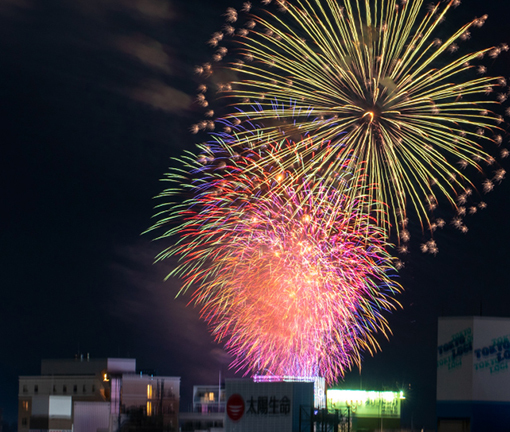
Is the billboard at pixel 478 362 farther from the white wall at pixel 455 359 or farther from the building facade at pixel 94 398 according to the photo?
the building facade at pixel 94 398

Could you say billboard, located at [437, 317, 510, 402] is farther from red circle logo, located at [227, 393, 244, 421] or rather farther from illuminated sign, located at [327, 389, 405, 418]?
illuminated sign, located at [327, 389, 405, 418]

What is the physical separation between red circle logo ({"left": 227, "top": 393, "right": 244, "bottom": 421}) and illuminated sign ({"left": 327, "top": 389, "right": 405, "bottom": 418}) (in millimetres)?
70575

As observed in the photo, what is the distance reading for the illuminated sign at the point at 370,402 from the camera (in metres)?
136

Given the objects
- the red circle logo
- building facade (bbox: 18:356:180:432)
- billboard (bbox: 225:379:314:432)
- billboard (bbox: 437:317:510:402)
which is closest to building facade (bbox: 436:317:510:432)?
billboard (bbox: 437:317:510:402)

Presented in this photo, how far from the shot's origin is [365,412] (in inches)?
5418

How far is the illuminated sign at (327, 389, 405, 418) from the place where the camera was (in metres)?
136

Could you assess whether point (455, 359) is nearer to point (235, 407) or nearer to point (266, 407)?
point (266, 407)

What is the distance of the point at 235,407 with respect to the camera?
67.6 metres

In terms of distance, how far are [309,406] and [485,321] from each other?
19.4 meters

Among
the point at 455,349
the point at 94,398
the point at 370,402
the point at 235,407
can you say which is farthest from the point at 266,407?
the point at 370,402

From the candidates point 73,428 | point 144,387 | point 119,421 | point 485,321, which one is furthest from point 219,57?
point 73,428

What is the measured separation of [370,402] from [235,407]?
74.8 meters

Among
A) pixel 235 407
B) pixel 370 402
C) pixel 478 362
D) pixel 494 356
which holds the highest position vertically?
pixel 494 356

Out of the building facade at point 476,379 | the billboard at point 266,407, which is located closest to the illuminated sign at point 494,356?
the building facade at point 476,379
